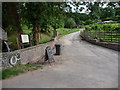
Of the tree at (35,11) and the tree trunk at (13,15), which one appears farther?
the tree trunk at (13,15)

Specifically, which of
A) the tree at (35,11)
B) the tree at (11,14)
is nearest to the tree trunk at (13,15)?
the tree at (11,14)

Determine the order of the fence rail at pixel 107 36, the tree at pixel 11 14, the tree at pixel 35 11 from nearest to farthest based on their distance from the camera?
the tree at pixel 35 11
the tree at pixel 11 14
the fence rail at pixel 107 36

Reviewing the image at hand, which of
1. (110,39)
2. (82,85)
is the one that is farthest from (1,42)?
(110,39)

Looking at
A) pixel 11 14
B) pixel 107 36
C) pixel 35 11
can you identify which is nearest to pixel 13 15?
pixel 11 14

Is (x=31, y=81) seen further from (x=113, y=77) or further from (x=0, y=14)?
(x=0, y=14)

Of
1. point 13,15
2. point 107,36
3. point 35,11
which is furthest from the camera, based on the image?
point 107,36

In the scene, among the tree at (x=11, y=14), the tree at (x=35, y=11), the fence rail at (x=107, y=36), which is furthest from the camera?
the fence rail at (x=107, y=36)

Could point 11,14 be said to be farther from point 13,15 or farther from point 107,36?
point 107,36

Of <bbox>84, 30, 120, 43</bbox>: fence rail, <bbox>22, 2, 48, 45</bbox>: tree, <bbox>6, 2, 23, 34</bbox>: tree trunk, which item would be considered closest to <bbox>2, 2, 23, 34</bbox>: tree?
<bbox>6, 2, 23, 34</bbox>: tree trunk

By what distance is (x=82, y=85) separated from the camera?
473 cm

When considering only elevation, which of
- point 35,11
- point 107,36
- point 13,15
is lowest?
point 107,36

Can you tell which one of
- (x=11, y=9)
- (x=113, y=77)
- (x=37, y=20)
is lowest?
(x=113, y=77)

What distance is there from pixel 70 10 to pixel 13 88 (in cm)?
1098

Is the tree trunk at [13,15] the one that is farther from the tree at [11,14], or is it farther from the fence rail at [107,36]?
the fence rail at [107,36]
